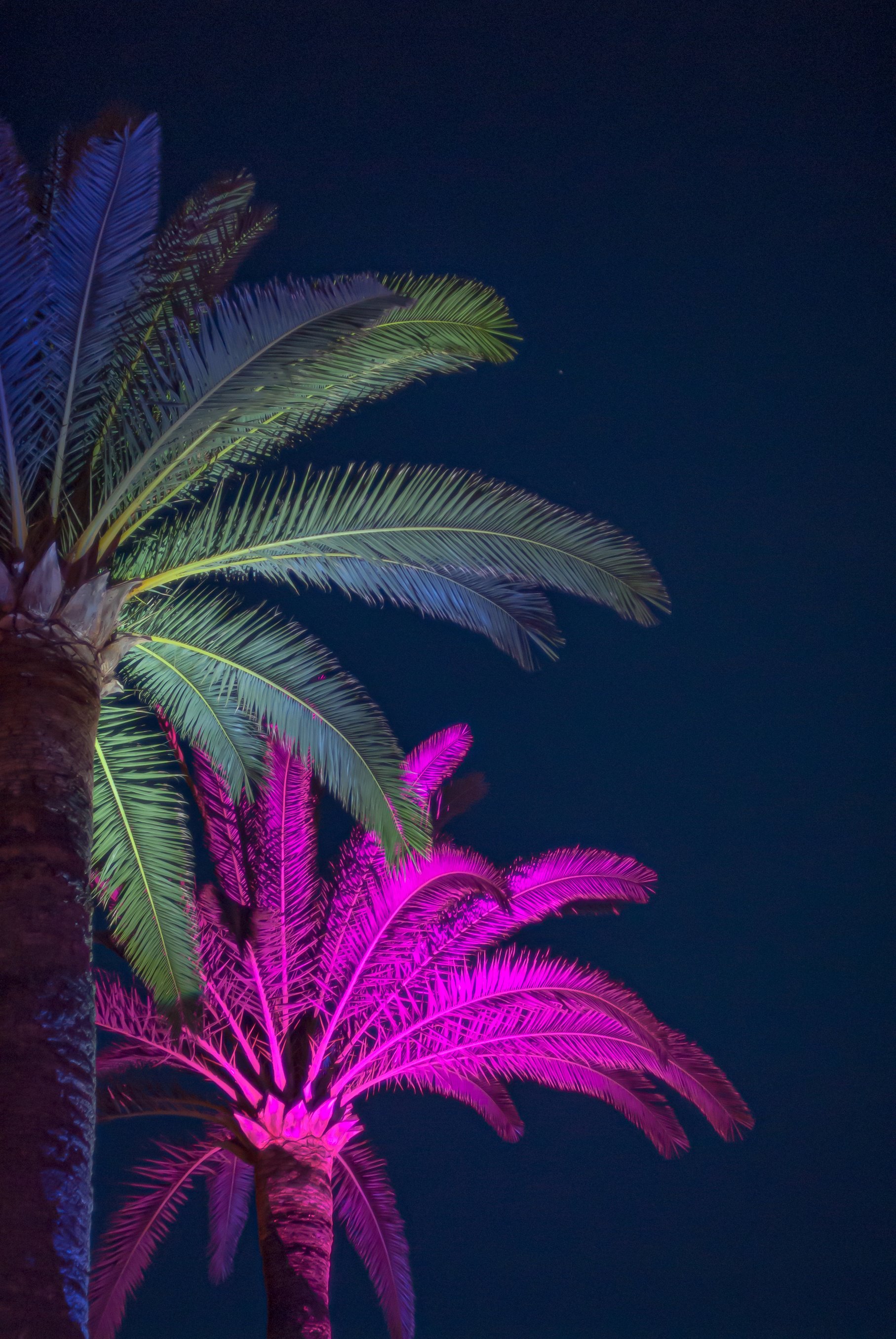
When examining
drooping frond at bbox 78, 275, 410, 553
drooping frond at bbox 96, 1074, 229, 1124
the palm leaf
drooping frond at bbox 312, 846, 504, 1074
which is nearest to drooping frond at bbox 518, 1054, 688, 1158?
drooping frond at bbox 312, 846, 504, 1074

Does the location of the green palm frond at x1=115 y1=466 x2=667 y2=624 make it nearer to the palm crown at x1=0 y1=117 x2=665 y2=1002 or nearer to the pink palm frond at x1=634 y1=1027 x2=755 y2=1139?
the palm crown at x1=0 y1=117 x2=665 y2=1002

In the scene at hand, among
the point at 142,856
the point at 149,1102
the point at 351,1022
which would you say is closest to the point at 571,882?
the point at 351,1022

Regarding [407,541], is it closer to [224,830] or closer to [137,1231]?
[224,830]

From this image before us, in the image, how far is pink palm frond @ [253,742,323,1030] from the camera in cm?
1148

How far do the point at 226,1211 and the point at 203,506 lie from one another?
9.74 metres

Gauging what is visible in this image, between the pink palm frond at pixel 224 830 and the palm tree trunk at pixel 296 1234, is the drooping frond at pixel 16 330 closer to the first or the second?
the pink palm frond at pixel 224 830

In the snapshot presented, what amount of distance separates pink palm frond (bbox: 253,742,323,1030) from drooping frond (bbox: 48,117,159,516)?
16.4 ft

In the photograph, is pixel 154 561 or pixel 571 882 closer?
pixel 154 561

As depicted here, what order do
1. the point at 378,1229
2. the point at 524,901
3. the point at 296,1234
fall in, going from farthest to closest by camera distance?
→ the point at 378,1229, the point at 524,901, the point at 296,1234

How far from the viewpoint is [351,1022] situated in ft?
39.5

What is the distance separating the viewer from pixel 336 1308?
64.2ft

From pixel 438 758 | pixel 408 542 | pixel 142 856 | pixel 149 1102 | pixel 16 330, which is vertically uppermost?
pixel 16 330

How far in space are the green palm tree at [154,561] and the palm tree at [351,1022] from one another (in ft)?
8.40

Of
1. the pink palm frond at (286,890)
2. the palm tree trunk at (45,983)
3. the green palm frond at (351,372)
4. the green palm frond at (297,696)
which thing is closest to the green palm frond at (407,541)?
the green palm frond at (351,372)
